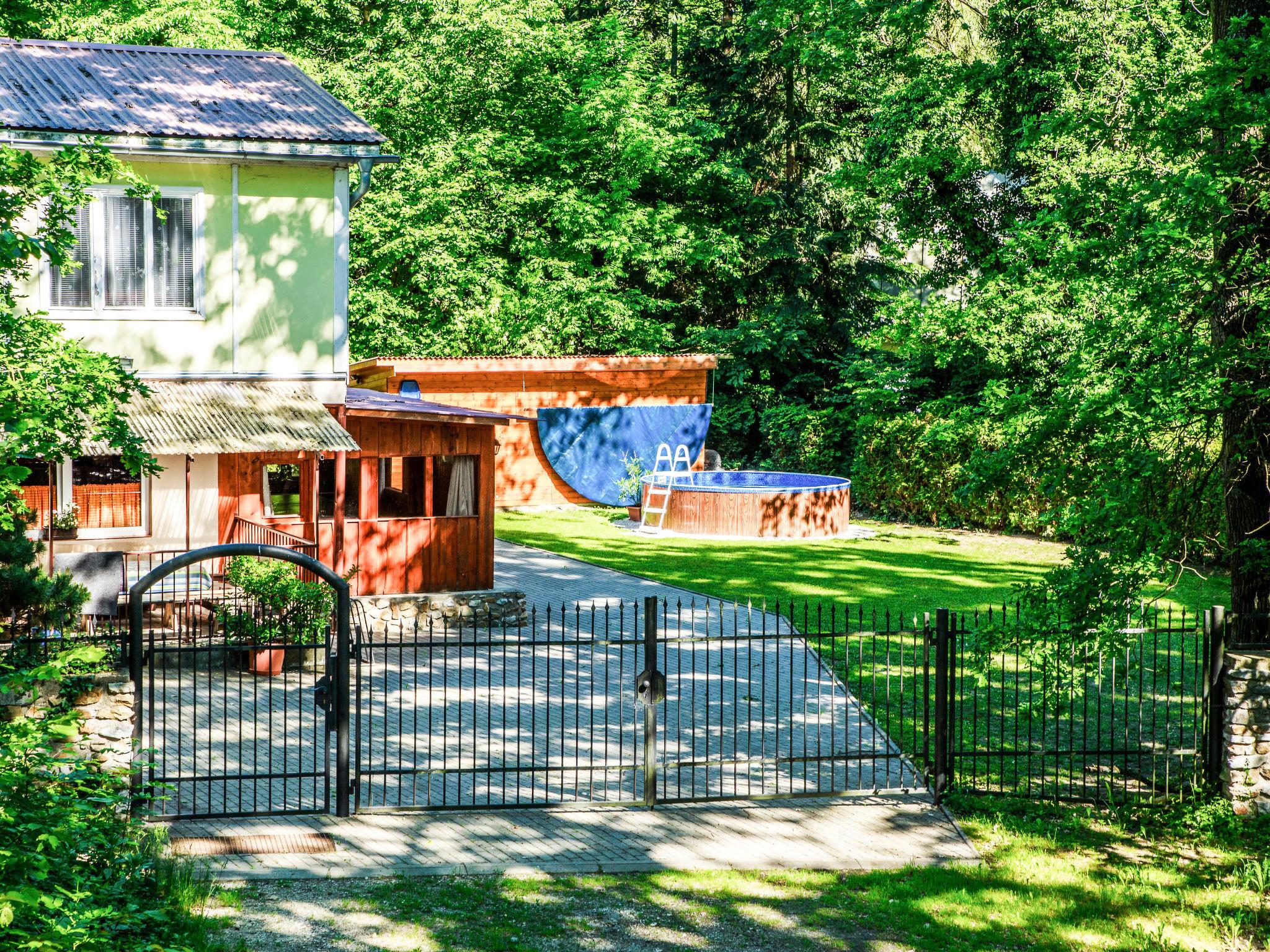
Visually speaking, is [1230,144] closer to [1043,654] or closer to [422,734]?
[1043,654]

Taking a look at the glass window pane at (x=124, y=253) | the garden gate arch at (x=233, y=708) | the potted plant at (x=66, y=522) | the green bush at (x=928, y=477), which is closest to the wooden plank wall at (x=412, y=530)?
the garden gate arch at (x=233, y=708)

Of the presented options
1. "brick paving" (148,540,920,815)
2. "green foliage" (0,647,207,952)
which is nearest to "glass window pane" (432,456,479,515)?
"brick paving" (148,540,920,815)

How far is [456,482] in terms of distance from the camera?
18.2m

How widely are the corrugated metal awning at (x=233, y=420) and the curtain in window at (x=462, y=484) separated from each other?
2.02 meters

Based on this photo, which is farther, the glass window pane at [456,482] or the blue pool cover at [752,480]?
the blue pool cover at [752,480]

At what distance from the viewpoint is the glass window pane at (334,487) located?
18.4m

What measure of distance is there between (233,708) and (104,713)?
396 cm

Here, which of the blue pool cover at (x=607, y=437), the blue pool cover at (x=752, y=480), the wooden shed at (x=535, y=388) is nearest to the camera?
the wooden shed at (x=535, y=388)

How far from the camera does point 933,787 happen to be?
10672 mm

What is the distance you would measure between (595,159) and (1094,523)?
105 feet

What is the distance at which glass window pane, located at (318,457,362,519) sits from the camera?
60.5 feet

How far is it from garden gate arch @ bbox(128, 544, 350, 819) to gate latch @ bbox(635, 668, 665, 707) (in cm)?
234

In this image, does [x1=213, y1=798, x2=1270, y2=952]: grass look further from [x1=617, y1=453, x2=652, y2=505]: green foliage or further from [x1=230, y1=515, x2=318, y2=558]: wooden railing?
[x1=617, y1=453, x2=652, y2=505]: green foliage

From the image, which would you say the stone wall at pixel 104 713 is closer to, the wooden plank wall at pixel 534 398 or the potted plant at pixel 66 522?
the potted plant at pixel 66 522
